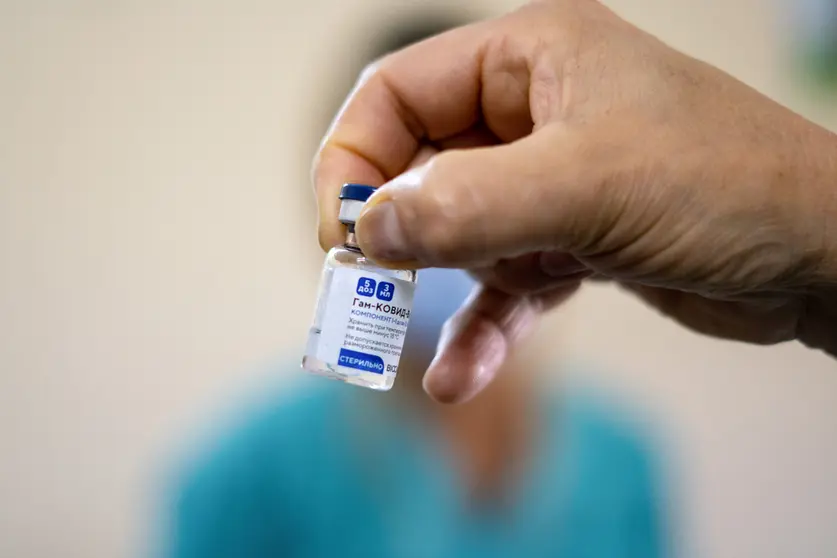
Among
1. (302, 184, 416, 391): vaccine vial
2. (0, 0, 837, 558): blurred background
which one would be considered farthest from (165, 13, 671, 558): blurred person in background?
(302, 184, 416, 391): vaccine vial

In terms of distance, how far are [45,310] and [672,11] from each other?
146 cm

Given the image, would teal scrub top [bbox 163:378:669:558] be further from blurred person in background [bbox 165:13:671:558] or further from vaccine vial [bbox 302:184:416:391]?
vaccine vial [bbox 302:184:416:391]

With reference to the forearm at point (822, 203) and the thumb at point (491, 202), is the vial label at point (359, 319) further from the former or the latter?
the forearm at point (822, 203)

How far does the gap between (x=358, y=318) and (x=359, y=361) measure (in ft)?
0.11

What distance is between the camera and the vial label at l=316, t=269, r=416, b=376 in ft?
1.57

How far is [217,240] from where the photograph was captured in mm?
1308

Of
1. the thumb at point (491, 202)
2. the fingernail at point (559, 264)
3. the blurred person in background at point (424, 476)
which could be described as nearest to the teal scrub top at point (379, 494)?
the blurred person in background at point (424, 476)

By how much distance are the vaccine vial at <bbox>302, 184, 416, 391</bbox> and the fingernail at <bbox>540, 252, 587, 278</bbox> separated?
215mm

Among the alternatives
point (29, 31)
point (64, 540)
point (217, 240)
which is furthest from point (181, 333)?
point (29, 31)

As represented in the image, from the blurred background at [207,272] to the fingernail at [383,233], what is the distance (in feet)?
3.02

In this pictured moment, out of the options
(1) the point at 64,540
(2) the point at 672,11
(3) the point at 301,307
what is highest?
(2) the point at 672,11

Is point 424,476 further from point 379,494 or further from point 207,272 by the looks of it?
point 207,272

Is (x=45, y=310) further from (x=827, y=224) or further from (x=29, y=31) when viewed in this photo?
(x=827, y=224)

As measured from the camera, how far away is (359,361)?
0.48m
